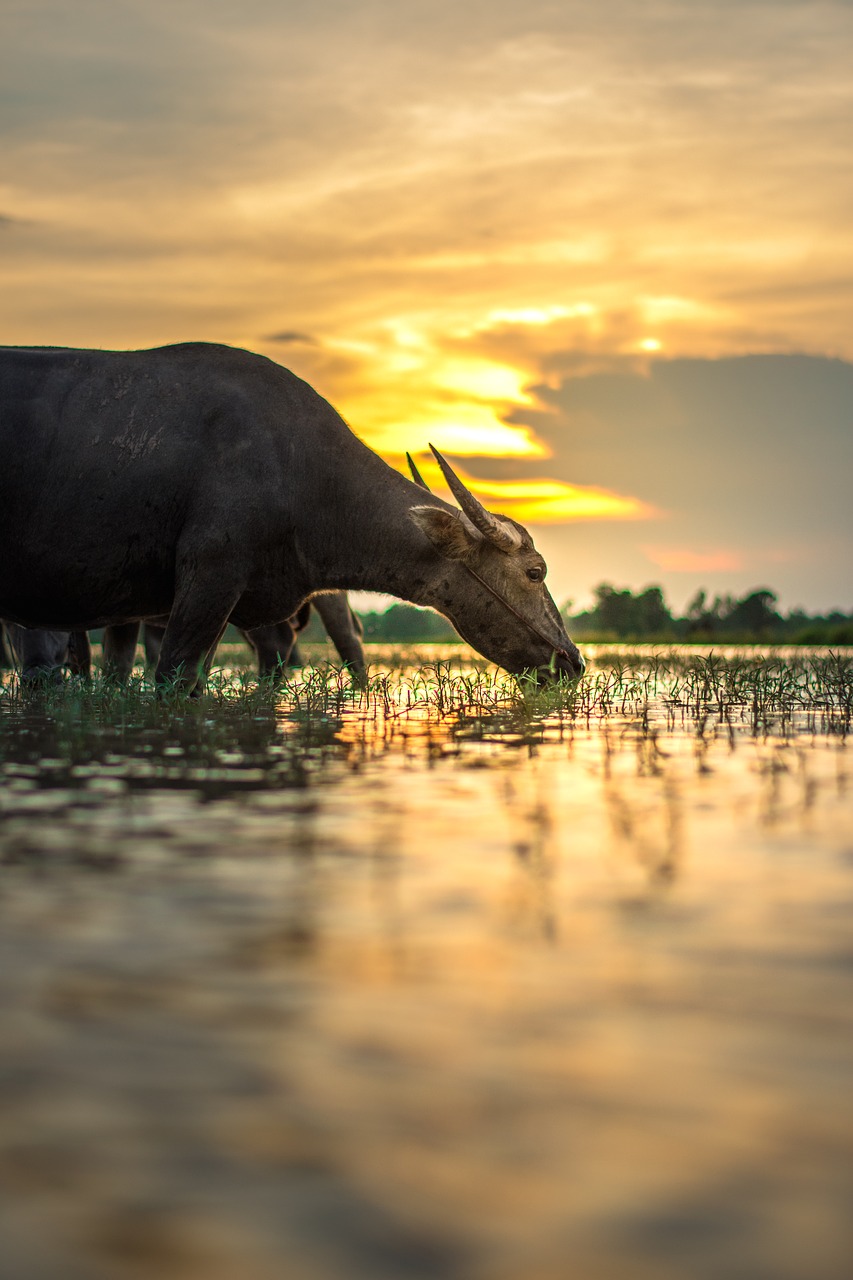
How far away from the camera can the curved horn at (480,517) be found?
7887 mm

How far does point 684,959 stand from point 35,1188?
43.7 inches

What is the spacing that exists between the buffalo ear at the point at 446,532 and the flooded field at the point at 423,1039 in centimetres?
425

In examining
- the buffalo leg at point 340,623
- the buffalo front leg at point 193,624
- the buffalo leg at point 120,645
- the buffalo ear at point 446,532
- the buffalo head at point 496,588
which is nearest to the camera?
the buffalo front leg at point 193,624

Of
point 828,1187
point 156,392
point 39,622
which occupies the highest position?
point 156,392

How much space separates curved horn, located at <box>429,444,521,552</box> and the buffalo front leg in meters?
1.48

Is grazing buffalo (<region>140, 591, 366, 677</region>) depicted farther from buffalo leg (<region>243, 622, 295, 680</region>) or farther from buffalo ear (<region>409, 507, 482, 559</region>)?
buffalo ear (<region>409, 507, 482, 559</region>)

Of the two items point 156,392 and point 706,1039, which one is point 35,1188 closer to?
point 706,1039

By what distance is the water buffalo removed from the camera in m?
7.40

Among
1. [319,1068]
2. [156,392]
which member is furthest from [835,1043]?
[156,392]

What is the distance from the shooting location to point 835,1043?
1.67 metres

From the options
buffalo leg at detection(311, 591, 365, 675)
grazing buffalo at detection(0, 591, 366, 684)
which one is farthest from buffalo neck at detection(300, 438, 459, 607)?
buffalo leg at detection(311, 591, 365, 675)

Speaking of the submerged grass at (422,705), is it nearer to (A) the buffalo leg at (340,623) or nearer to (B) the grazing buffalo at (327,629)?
(B) the grazing buffalo at (327,629)

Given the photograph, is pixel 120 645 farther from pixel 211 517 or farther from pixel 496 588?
pixel 496 588

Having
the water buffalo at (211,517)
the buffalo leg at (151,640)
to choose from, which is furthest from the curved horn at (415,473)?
the buffalo leg at (151,640)
